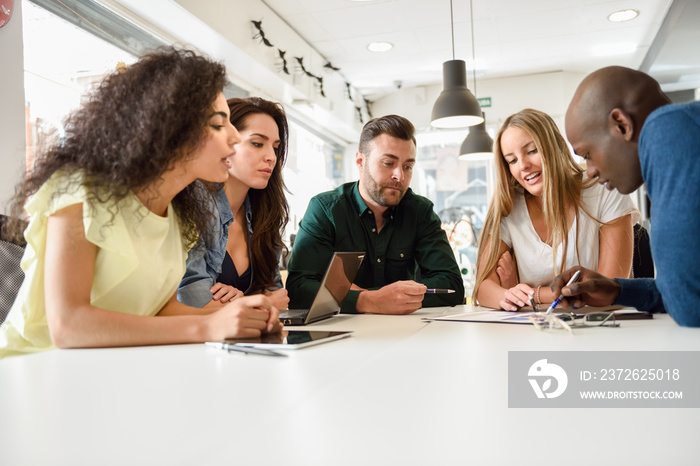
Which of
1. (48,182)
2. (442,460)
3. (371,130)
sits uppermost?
(371,130)

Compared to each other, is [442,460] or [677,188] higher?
[677,188]

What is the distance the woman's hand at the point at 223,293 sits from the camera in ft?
5.15

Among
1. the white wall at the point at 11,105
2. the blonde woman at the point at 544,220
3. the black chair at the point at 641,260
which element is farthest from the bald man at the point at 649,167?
the white wall at the point at 11,105

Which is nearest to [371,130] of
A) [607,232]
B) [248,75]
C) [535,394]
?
[607,232]

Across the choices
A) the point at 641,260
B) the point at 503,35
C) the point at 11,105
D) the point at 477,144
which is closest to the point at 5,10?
the point at 11,105

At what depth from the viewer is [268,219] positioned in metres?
1.97

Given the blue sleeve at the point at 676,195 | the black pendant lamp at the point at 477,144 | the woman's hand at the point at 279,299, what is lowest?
the woman's hand at the point at 279,299

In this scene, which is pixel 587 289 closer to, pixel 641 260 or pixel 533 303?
pixel 533 303

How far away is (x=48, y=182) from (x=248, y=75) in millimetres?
3889

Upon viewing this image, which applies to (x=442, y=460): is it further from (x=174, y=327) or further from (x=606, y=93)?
(x=606, y=93)

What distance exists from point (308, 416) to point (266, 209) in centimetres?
147

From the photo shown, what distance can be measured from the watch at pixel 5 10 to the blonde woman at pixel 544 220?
84.6 inches

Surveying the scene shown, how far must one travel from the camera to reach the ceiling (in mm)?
4715

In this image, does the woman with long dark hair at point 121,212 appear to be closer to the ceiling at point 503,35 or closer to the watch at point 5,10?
the watch at point 5,10
